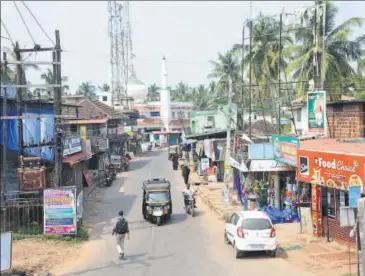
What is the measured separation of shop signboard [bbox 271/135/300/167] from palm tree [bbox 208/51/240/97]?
142 feet

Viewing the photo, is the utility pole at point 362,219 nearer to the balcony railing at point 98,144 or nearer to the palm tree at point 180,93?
the balcony railing at point 98,144

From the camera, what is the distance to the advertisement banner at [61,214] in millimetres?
20453

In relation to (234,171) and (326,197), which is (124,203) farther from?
(326,197)

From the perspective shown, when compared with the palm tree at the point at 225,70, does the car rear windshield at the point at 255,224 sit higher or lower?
lower

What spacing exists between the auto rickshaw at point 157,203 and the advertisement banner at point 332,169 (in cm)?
681

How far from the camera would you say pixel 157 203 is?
23844 mm

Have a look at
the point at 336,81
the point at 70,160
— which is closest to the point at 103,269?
the point at 70,160

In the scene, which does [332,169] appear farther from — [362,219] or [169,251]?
[169,251]

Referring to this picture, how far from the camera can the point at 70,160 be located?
27797mm

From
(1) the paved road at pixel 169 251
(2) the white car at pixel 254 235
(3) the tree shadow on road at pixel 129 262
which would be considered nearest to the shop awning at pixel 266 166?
(1) the paved road at pixel 169 251

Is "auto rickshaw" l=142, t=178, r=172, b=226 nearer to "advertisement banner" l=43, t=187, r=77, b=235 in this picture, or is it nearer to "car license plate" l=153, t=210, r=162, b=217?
"car license plate" l=153, t=210, r=162, b=217

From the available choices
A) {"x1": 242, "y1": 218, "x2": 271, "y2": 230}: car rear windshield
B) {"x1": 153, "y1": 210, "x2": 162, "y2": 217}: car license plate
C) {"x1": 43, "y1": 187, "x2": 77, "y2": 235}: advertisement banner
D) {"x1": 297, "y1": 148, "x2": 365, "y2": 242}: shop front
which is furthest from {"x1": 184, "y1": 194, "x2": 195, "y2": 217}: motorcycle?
{"x1": 242, "y1": 218, "x2": 271, "y2": 230}: car rear windshield

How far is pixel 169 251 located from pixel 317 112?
31.2 ft

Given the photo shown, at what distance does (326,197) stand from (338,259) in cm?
376
